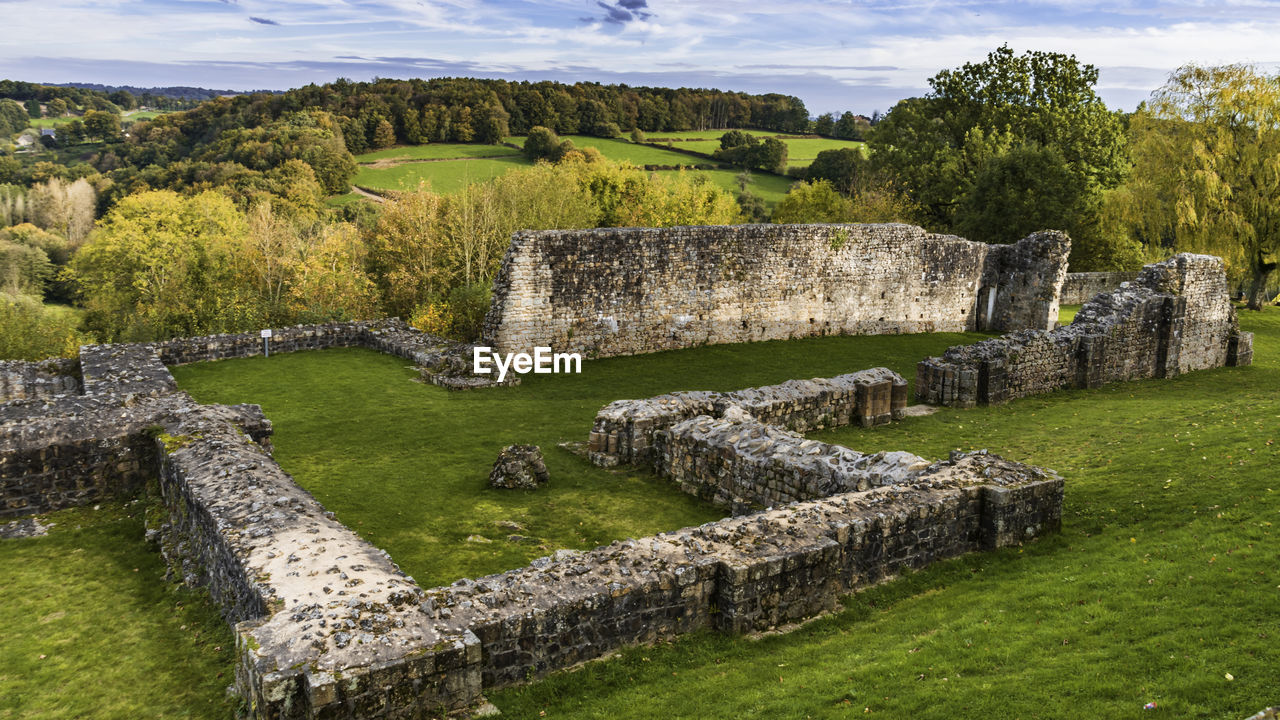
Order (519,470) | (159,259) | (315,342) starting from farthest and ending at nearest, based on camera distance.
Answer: (159,259)
(315,342)
(519,470)

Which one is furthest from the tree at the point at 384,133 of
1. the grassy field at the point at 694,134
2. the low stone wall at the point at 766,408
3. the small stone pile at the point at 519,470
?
the small stone pile at the point at 519,470

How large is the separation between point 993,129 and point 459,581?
42.0 metres

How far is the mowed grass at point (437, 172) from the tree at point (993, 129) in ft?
94.7

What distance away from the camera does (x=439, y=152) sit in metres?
72.9

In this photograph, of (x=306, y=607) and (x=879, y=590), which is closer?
(x=306, y=607)

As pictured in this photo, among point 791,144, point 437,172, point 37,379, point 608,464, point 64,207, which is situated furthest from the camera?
point 791,144

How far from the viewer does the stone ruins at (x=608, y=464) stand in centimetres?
739

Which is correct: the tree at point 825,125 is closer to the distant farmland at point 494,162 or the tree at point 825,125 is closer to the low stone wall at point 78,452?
the distant farmland at point 494,162

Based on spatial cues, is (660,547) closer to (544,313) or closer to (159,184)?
(544,313)

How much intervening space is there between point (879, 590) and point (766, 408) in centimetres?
612

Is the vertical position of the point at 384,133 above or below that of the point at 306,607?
above

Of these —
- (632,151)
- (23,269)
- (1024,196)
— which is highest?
(632,151)

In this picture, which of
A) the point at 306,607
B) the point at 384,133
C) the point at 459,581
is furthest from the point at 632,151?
the point at 306,607

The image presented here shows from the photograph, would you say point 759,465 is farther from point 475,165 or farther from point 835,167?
point 835,167
